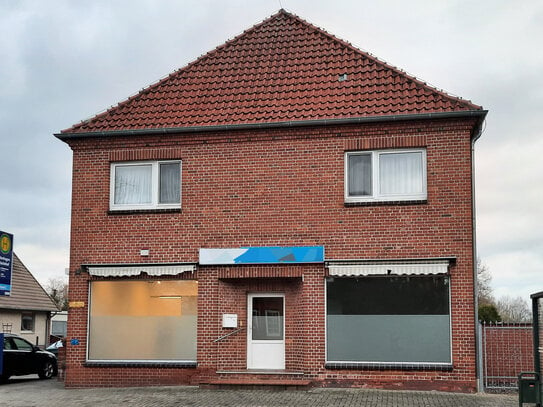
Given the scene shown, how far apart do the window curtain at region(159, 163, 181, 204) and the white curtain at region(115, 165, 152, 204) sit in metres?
0.33

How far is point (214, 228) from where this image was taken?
1808 centimetres

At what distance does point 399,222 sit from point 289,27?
6.78 meters

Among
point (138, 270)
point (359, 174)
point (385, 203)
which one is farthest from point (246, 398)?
point (359, 174)

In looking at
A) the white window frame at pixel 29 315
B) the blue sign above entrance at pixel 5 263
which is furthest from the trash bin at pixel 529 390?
the white window frame at pixel 29 315

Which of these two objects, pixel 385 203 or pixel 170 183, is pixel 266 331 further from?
pixel 170 183

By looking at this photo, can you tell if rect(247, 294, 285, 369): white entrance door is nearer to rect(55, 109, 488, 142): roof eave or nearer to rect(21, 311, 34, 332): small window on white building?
rect(55, 109, 488, 142): roof eave

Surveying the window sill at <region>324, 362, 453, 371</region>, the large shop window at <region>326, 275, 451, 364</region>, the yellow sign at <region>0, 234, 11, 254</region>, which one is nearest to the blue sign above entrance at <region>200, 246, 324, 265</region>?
the large shop window at <region>326, 275, 451, 364</region>

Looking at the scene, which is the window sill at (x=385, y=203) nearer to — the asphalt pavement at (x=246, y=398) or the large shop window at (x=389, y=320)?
the large shop window at (x=389, y=320)

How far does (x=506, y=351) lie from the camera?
16.9 m

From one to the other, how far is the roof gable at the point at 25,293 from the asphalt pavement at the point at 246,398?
19.8 m

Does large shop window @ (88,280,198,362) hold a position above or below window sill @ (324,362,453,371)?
above

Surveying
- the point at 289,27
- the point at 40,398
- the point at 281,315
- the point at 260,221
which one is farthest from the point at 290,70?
the point at 40,398

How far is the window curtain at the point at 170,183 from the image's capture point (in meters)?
18.6

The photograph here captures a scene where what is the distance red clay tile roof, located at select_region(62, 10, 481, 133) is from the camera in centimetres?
1778
